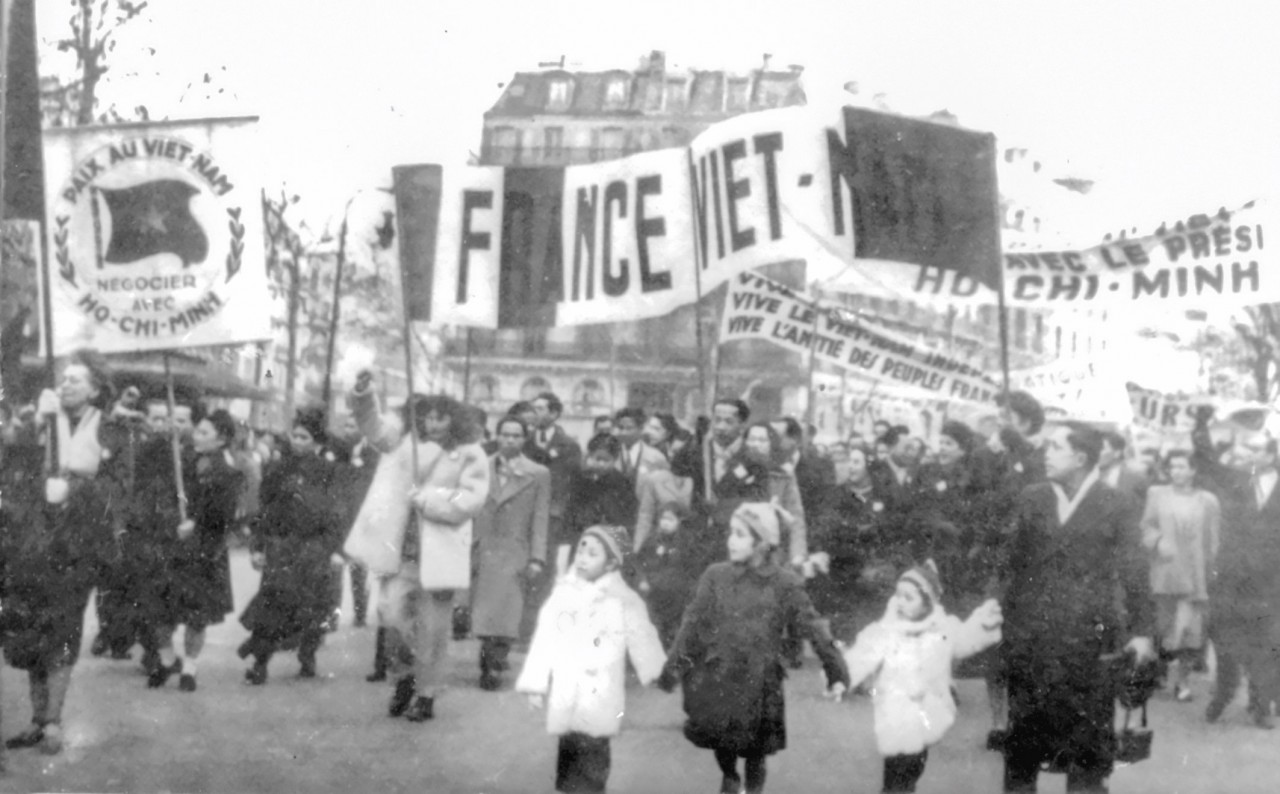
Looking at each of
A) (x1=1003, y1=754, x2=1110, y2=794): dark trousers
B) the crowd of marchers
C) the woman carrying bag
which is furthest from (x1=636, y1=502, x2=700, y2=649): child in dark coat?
(x1=1003, y1=754, x2=1110, y2=794): dark trousers

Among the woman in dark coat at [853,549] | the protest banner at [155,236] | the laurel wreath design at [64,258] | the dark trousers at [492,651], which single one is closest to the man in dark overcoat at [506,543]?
the dark trousers at [492,651]

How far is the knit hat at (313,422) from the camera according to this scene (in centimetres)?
974

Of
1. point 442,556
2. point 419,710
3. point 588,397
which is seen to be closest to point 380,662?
point 419,710

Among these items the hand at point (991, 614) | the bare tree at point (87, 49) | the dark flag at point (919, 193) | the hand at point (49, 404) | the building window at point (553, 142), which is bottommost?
the hand at point (991, 614)

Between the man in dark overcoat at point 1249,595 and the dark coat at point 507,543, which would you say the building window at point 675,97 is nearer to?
the dark coat at point 507,543

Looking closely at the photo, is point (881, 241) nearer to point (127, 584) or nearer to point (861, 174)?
point (861, 174)

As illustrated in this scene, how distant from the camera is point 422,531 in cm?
858

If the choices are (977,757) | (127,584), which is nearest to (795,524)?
(977,757)

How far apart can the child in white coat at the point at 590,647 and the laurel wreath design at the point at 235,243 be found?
2543 millimetres

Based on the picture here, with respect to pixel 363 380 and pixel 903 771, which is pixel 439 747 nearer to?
pixel 363 380

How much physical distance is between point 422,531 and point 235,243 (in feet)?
5.63

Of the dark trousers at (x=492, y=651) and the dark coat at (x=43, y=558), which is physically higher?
the dark coat at (x=43, y=558)

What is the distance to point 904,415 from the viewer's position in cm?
1490

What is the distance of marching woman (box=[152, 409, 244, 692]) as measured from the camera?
9078 mm
